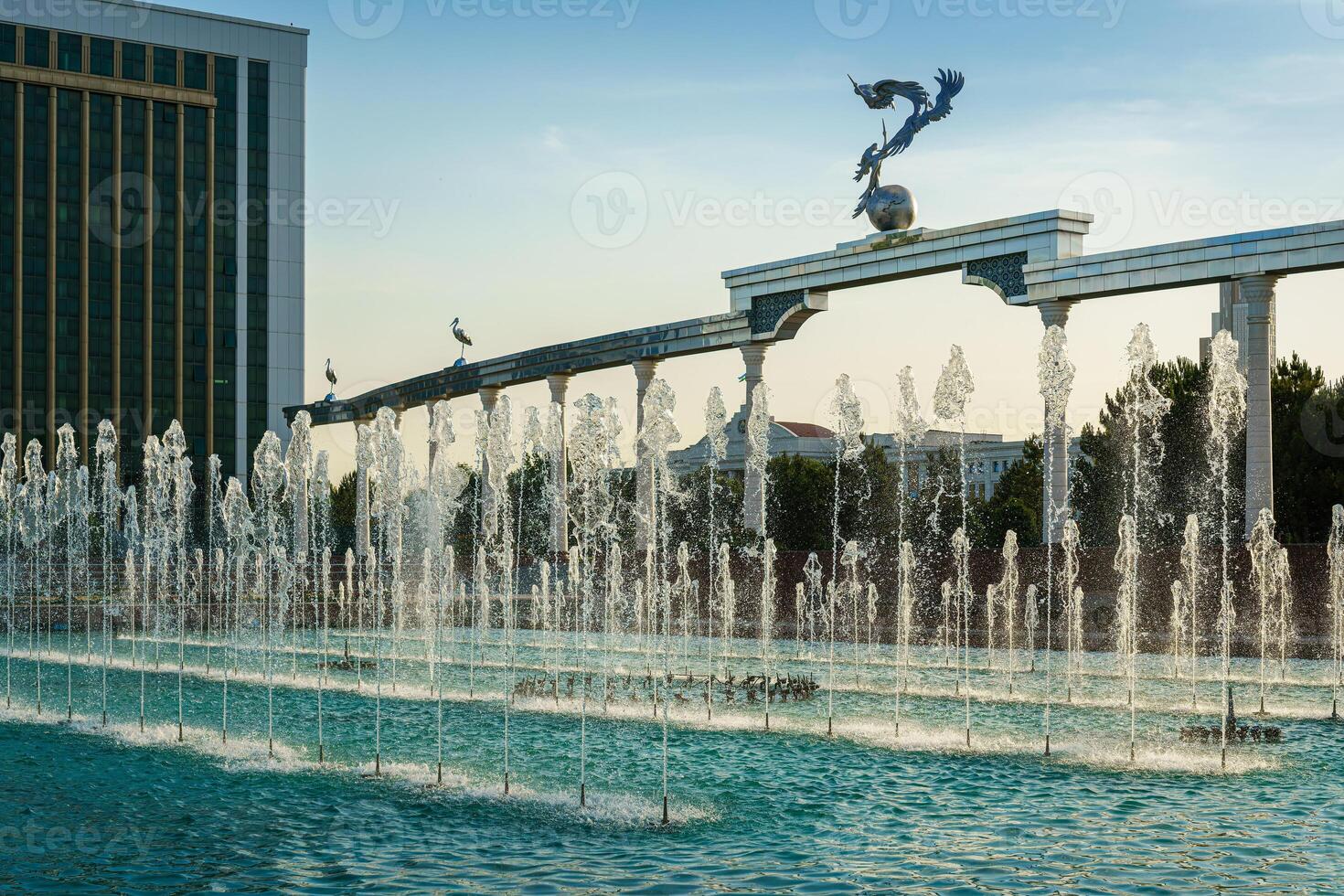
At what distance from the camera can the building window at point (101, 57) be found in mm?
67875

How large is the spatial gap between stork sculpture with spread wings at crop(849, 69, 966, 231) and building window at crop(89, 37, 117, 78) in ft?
165

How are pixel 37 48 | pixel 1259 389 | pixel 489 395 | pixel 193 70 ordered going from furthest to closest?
pixel 193 70
pixel 37 48
pixel 489 395
pixel 1259 389

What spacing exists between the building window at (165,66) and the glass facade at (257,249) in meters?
3.49

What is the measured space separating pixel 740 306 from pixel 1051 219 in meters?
8.21

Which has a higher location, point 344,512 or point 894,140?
point 894,140

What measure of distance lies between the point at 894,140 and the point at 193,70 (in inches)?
1995

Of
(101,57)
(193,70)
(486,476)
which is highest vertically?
(101,57)

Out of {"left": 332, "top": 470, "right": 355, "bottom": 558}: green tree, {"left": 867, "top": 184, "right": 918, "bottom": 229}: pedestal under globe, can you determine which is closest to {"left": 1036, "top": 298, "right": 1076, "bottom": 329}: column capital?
{"left": 867, "top": 184, "right": 918, "bottom": 229}: pedestal under globe

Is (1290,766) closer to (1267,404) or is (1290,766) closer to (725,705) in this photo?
(725,705)

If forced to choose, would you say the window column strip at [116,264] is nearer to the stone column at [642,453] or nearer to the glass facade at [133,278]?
the glass facade at [133,278]

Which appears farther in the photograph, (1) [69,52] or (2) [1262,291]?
(1) [69,52]

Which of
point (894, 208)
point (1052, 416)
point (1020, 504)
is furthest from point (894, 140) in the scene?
point (1020, 504)

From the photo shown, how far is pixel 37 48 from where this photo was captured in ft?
219

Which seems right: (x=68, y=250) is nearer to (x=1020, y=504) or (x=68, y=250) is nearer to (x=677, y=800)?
(x=1020, y=504)
